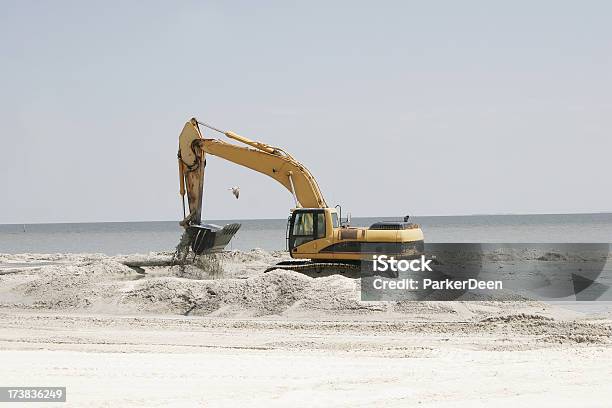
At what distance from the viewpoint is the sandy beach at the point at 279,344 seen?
28.3 feet

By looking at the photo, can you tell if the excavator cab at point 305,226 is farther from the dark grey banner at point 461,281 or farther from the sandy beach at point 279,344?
the sandy beach at point 279,344

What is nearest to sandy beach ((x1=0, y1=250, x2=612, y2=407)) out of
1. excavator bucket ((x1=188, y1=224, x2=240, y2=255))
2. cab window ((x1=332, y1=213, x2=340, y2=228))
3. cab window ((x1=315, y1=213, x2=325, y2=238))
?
excavator bucket ((x1=188, y1=224, x2=240, y2=255))

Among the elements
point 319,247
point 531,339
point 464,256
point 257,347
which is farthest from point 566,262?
point 257,347

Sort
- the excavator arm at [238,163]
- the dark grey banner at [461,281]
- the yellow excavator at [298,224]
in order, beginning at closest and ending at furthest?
1. the dark grey banner at [461,281]
2. the yellow excavator at [298,224]
3. the excavator arm at [238,163]

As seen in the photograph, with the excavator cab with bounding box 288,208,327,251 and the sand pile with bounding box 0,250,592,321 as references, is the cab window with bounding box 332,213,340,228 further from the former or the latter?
the sand pile with bounding box 0,250,592,321

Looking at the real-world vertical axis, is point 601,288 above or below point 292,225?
below

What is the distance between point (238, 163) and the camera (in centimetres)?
2044

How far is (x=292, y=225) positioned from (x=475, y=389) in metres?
10.5

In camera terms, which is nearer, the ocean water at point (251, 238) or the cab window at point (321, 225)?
the cab window at point (321, 225)

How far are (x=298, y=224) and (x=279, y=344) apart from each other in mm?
6745

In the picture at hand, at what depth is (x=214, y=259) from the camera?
21.0 meters

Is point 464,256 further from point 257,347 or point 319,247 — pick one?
point 257,347

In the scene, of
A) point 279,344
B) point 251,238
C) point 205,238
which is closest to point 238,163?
point 205,238

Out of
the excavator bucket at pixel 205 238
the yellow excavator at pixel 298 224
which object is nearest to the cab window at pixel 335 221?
the yellow excavator at pixel 298 224
